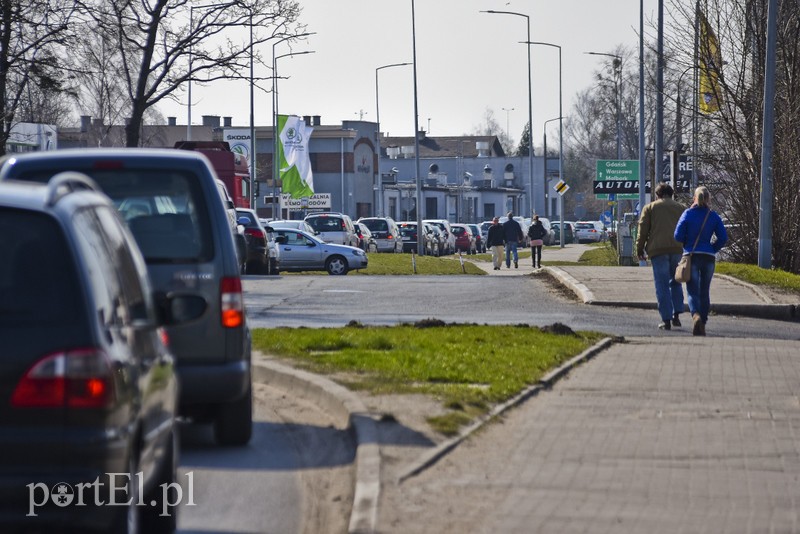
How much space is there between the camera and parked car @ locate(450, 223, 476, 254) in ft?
228

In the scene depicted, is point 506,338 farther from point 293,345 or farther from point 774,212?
point 774,212

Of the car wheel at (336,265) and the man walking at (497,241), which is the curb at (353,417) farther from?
the man walking at (497,241)

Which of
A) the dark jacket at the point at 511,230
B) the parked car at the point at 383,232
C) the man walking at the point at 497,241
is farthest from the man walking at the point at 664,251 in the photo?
the parked car at the point at 383,232

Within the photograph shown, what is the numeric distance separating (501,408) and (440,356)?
3.24 metres

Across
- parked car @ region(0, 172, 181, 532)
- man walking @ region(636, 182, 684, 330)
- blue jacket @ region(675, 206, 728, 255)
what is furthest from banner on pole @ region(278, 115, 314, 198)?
parked car @ region(0, 172, 181, 532)

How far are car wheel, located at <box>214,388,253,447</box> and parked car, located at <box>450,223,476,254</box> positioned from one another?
2334 inches

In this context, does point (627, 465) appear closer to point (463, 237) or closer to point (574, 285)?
point (574, 285)

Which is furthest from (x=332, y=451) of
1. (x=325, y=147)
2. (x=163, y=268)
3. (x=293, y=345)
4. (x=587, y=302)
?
(x=325, y=147)

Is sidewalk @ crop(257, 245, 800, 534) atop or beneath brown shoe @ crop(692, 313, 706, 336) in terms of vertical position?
atop

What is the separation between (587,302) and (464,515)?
15551 millimetres

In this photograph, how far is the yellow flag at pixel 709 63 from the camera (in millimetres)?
30656

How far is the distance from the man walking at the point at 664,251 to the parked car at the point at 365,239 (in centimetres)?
3505

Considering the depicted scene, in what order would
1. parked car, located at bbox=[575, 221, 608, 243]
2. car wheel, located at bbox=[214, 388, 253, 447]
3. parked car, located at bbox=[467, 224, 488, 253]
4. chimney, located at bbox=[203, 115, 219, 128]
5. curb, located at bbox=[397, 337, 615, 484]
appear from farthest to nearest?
chimney, located at bbox=[203, 115, 219, 128], parked car, located at bbox=[575, 221, 608, 243], parked car, located at bbox=[467, 224, 488, 253], car wheel, located at bbox=[214, 388, 253, 447], curb, located at bbox=[397, 337, 615, 484]

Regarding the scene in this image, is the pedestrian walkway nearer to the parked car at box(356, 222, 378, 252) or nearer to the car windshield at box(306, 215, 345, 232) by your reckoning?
the car windshield at box(306, 215, 345, 232)
